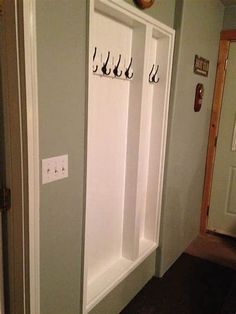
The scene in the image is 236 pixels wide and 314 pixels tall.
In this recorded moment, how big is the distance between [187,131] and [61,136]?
1.41m

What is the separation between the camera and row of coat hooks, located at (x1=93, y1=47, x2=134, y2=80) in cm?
151

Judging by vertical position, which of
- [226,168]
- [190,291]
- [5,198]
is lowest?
[190,291]

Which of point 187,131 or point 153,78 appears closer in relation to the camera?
point 153,78

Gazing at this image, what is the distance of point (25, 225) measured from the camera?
112 centimetres

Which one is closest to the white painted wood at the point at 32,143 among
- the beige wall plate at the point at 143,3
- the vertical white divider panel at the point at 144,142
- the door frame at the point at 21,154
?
the door frame at the point at 21,154

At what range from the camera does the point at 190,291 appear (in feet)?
7.06

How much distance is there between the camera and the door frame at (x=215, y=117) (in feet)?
8.70

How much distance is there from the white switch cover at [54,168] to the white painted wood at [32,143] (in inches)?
2.2

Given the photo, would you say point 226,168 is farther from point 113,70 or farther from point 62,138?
point 62,138

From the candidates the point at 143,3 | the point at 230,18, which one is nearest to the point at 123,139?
the point at 143,3

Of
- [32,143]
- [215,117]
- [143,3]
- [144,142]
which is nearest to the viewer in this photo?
[32,143]

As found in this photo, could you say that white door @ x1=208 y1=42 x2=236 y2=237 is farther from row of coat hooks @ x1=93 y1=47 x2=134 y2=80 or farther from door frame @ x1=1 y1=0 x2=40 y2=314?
door frame @ x1=1 y1=0 x2=40 y2=314

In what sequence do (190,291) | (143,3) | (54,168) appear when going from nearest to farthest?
(54,168) < (143,3) < (190,291)

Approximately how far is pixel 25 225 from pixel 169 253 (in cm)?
163
